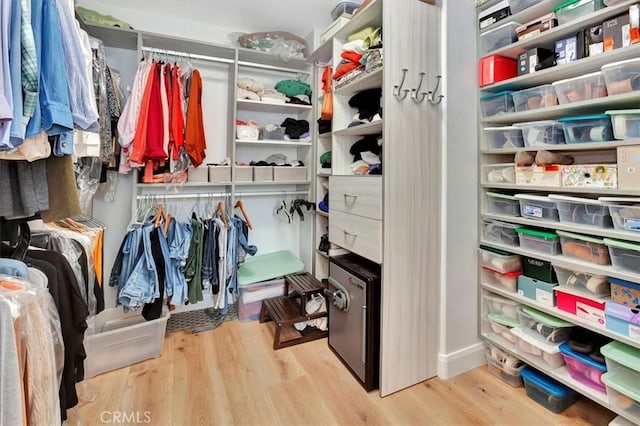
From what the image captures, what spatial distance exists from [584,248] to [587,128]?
0.56 m

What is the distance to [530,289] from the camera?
5.67 feet

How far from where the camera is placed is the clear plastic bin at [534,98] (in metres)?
1.61

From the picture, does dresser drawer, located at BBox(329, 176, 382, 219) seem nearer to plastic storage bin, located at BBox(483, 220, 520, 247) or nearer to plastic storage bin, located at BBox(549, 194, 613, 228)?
plastic storage bin, located at BBox(483, 220, 520, 247)

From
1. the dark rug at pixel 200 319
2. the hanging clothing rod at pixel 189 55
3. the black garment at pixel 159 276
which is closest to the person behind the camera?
the black garment at pixel 159 276

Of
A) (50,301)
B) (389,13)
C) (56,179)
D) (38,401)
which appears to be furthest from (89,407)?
(389,13)

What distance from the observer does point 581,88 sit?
4.84ft

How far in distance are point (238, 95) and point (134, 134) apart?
0.82 metres

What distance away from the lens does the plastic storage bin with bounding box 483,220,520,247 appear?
5.97ft

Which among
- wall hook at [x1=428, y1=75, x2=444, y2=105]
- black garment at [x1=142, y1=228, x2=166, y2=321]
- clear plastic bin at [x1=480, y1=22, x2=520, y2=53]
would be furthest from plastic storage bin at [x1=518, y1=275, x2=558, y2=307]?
black garment at [x1=142, y1=228, x2=166, y2=321]

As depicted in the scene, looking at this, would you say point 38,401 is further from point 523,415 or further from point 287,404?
point 523,415

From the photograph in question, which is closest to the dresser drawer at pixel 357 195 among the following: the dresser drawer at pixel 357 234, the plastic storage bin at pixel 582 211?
the dresser drawer at pixel 357 234

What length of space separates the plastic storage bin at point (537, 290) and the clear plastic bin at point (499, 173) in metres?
0.56

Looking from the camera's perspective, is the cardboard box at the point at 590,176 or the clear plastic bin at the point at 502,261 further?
the clear plastic bin at the point at 502,261

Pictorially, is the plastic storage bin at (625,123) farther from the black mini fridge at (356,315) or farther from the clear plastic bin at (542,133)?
the black mini fridge at (356,315)
